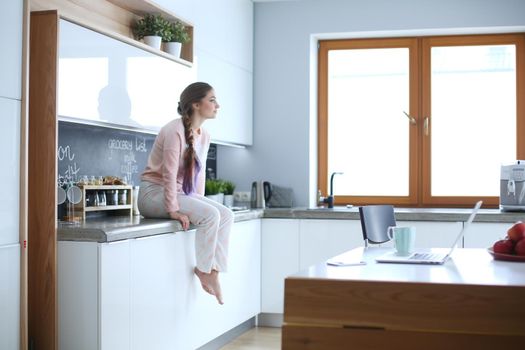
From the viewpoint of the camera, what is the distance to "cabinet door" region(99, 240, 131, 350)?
2.98 metres

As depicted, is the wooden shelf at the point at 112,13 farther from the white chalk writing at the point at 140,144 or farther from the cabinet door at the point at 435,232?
the cabinet door at the point at 435,232


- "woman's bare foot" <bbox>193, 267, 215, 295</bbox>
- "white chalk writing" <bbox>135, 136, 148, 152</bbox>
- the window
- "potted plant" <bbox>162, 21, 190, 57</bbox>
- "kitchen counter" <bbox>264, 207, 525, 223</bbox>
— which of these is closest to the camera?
"woman's bare foot" <bbox>193, 267, 215, 295</bbox>

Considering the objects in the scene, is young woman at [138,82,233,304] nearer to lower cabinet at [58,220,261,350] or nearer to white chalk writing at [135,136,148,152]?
lower cabinet at [58,220,261,350]

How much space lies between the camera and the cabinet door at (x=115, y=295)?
2.98 m

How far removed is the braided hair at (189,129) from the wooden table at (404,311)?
1747 millimetres

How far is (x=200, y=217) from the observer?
12.3ft

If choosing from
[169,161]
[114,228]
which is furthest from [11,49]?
[169,161]

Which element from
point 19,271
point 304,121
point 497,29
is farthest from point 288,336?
point 497,29

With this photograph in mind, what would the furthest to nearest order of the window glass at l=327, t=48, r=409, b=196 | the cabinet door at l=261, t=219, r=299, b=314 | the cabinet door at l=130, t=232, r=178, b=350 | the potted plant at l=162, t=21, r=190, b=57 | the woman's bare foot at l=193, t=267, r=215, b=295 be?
the window glass at l=327, t=48, r=409, b=196, the cabinet door at l=261, t=219, r=299, b=314, the potted plant at l=162, t=21, r=190, b=57, the woman's bare foot at l=193, t=267, r=215, b=295, the cabinet door at l=130, t=232, r=178, b=350

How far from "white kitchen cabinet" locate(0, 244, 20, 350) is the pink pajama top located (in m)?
1.03

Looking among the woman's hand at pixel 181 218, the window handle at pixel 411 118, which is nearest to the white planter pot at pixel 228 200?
the window handle at pixel 411 118

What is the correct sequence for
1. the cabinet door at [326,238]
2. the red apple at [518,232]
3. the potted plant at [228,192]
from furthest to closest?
the potted plant at [228,192] → the cabinet door at [326,238] → the red apple at [518,232]

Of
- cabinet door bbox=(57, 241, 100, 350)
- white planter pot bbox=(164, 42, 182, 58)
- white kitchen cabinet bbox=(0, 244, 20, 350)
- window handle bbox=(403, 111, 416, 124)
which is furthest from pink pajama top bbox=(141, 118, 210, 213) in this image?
window handle bbox=(403, 111, 416, 124)

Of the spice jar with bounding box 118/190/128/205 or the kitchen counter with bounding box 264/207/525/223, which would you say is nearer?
the spice jar with bounding box 118/190/128/205
